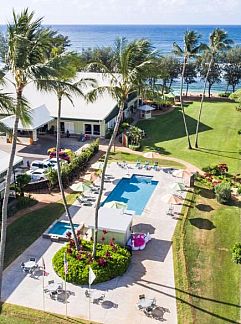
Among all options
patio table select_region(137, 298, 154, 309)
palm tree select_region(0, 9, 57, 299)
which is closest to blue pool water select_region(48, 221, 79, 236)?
patio table select_region(137, 298, 154, 309)

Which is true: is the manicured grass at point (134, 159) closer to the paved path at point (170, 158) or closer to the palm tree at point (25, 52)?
the paved path at point (170, 158)

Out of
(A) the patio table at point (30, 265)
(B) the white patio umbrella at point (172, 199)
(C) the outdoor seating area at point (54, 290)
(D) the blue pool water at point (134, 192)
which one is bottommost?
(D) the blue pool water at point (134, 192)

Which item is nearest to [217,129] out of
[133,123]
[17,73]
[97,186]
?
[133,123]

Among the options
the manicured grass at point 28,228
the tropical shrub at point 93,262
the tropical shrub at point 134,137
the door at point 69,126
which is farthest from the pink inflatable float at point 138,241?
the door at point 69,126

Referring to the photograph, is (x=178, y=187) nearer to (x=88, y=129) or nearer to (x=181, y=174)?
(x=181, y=174)

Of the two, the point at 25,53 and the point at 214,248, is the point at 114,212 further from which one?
the point at 25,53

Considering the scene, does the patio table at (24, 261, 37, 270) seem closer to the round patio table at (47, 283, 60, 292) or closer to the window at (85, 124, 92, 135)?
the round patio table at (47, 283, 60, 292)
